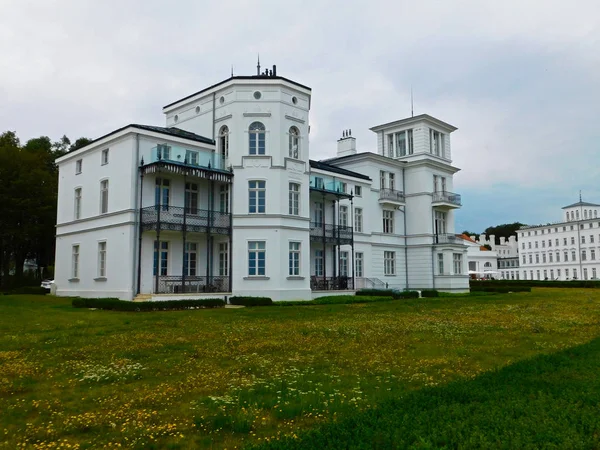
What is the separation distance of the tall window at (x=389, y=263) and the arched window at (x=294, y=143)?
14643mm

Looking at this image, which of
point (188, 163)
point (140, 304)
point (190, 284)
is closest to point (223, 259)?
point (190, 284)

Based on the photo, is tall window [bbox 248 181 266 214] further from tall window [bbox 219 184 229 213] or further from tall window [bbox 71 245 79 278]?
tall window [bbox 71 245 79 278]

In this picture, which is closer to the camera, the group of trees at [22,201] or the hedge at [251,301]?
the hedge at [251,301]

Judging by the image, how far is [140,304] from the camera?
2084 centimetres

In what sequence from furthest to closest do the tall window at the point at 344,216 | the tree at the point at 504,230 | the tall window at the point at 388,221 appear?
1. the tree at the point at 504,230
2. the tall window at the point at 388,221
3. the tall window at the point at 344,216

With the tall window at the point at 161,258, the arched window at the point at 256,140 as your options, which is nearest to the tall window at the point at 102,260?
the tall window at the point at 161,258

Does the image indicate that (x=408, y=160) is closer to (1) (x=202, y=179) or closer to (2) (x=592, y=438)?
(1) (x=202, y=179)

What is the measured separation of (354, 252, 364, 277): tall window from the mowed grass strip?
29957 mm

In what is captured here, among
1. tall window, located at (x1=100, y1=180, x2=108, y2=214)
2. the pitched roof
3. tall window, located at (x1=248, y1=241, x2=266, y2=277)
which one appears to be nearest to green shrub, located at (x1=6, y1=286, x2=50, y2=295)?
tall window, located at (x1=100, y1=180, x2=108, y2=214)

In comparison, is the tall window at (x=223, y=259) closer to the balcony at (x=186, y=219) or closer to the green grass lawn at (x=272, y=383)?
the balcony at (x=186, y=219)

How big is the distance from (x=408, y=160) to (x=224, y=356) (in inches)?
1419

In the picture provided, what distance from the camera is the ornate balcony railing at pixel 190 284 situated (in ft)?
83.7

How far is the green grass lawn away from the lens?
17.1 feet

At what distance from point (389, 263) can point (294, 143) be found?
53.2 ft
